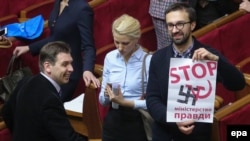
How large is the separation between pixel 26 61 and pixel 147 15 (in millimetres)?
559

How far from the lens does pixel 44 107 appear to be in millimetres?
1284

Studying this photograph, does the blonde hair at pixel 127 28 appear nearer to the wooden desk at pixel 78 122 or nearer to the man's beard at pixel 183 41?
the man's beard at pixel 183 41

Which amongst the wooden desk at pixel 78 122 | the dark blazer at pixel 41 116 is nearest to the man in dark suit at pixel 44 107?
the dark blazer at pixel 41 116

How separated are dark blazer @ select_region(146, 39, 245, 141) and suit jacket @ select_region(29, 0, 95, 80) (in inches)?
16.4

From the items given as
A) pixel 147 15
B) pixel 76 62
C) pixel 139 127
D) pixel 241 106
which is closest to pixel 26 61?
pixel 76 62

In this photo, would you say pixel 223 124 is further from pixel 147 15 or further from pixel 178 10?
pixel 147 15

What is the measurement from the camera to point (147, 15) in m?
2.38

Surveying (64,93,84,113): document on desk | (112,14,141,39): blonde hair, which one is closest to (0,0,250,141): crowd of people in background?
(112,14,141,39): blonde hair

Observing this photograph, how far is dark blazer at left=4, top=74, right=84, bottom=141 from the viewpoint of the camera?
128 centimetres

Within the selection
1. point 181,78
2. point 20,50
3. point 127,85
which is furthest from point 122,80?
point 20,50

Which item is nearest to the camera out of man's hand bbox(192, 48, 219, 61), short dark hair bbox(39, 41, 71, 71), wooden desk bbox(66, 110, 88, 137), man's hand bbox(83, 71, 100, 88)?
man's hand bbox(192, 48, 219, 61)

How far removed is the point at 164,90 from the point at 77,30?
538 mm

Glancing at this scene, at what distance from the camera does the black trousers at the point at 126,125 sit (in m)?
1.47

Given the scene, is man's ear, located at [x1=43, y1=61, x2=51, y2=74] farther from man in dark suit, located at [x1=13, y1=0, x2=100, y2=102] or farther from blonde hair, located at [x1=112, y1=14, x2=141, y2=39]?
man in dark suit, located at [x1=13, y1=0, x2=100, y2=102]
